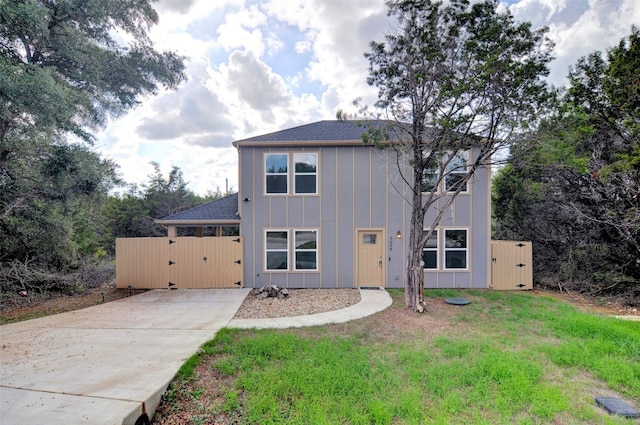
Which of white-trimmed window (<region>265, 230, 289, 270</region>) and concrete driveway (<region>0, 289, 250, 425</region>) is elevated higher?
white-trimmed window (<region>265, 230, 289, 270</region>)

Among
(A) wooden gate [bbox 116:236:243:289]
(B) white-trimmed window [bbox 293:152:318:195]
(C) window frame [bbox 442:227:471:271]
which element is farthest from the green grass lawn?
(B) white-trimmed window [bbox 293:152:318:195]

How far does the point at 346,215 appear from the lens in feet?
30.2

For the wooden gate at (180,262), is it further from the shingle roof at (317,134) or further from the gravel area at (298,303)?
the shingle roof at (317,134)

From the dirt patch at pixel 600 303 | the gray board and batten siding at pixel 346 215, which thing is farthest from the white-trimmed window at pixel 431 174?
the dirt patch at pixel 600 303

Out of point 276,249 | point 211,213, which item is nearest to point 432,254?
point 276,249

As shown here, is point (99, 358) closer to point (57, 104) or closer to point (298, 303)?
point (298, 303)

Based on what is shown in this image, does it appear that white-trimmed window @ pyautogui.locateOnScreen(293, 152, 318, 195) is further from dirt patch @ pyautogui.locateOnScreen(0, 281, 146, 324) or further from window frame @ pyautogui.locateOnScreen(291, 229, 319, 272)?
dirt patch @ pyautogui.locateOnScreen(0, 281, 146, 324)

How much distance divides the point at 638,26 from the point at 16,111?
16112 millimetres

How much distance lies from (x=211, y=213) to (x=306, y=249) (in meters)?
3.64

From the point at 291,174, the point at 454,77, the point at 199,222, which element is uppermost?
the point at 454,77

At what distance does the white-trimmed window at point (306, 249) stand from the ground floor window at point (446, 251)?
359 centimetres

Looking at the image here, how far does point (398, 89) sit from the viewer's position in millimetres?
6781

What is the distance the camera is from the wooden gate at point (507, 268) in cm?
928

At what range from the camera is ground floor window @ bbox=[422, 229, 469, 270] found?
30.1 ft
